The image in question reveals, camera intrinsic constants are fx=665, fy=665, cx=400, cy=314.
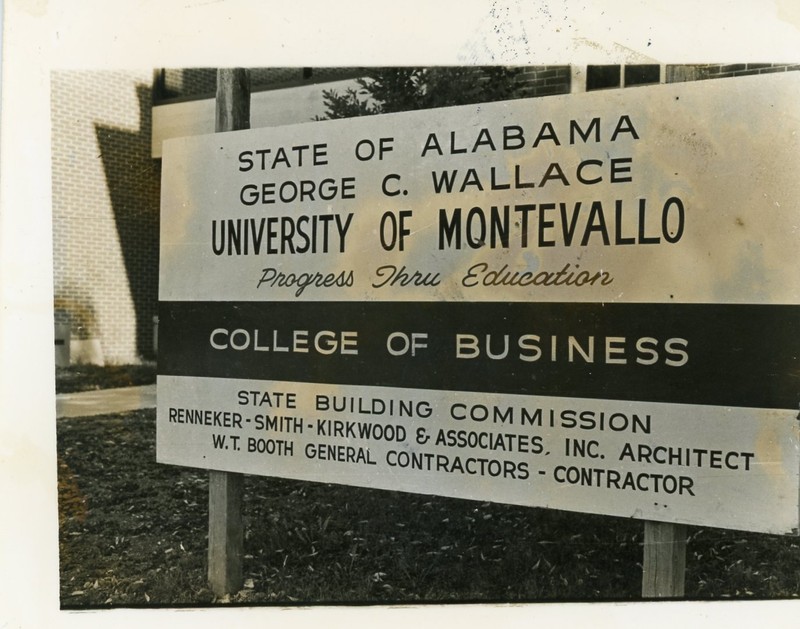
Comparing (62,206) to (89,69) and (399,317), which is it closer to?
(89,69)

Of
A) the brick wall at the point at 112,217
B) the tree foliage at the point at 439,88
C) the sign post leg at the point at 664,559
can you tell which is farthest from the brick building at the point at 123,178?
the sign post leg at the point at 664,559

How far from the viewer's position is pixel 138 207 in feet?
25.2

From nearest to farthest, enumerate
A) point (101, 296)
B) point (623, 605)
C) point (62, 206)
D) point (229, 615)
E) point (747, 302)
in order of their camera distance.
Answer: point (747, 302) < point (623, 605) < point (229, 615) < point (62, 206) < point (101, 296)

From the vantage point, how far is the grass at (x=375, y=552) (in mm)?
3324

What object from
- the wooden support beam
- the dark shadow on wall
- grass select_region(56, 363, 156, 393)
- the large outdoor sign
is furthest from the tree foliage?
grass select_region(56, 363, 156, 393)

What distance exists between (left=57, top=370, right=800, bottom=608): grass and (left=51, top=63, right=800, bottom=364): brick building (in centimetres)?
154

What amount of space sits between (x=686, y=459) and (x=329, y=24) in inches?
86.3

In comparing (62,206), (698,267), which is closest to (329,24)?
(698,267)

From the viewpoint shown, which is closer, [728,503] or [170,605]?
[728,503]

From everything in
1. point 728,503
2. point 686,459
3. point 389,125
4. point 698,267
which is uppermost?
point 389,125

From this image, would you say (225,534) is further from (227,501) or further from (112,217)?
(112,217)

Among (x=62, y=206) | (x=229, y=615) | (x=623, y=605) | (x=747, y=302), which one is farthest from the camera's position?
(x=62, y=206)

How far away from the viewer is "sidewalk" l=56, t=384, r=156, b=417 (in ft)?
20.4

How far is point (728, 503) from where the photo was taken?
7.80ft
